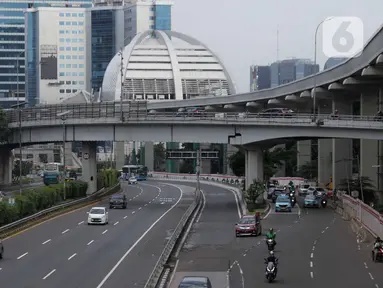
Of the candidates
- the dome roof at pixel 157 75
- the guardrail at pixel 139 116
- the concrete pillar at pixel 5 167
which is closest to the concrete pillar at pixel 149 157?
the dome roof at pixel 157 75

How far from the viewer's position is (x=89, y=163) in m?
78.1

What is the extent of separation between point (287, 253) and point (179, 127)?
3168cm

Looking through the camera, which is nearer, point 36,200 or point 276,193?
point 36,200

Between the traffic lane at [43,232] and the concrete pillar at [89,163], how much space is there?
13.7 meters

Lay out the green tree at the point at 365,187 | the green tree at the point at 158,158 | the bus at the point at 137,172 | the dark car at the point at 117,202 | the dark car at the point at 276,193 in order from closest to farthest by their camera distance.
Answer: the dark car at the point at 117,202
the green tree at the point at 365,187
the dark car at the point at 276,193
the bus at the point at 137,172
the green tree at the point at 158,158

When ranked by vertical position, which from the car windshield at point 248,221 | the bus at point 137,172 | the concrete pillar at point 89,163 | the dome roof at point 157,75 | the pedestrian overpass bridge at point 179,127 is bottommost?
the bus at point 137,172

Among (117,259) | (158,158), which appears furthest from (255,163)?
(158,158)

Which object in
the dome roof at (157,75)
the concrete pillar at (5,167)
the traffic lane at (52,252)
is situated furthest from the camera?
the dome roof at (157,75)

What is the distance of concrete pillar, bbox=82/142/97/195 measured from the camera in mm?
77125

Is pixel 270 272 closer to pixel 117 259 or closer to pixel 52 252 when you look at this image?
pixel 117 259

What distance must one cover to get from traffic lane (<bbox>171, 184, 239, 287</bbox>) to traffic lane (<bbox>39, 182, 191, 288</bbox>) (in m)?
1.42

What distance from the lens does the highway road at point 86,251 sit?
30250mm

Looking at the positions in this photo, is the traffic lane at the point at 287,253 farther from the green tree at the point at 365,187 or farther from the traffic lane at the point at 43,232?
the green tree at the point at 365,187

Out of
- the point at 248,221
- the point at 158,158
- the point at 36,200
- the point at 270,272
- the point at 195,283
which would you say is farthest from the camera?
the point at 158,158
